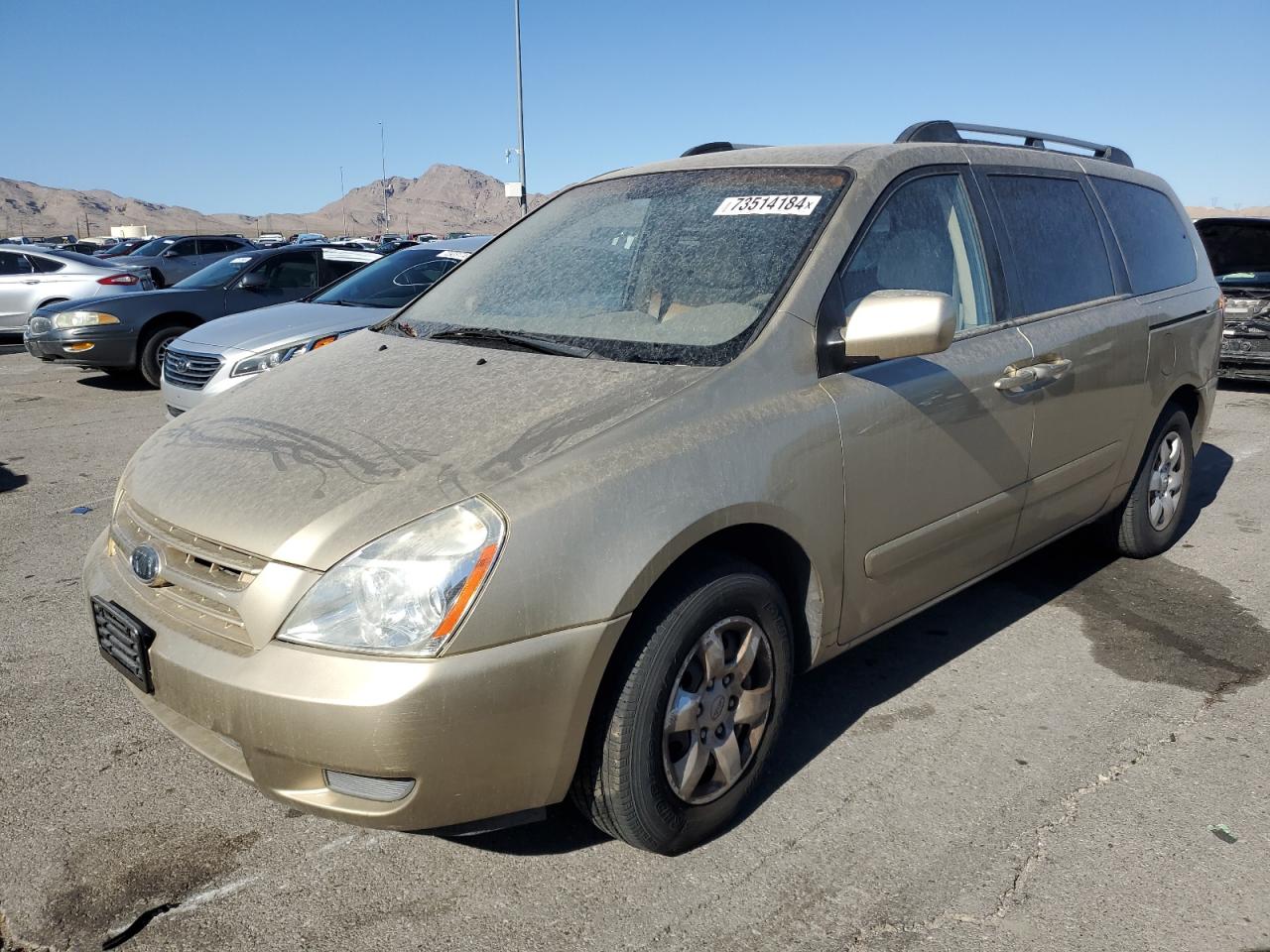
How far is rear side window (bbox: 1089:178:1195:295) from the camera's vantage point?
4.35 meters

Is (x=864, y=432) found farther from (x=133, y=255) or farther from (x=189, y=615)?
(x=133, y=255)

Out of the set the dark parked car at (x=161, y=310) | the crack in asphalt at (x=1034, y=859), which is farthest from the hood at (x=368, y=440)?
the dark parked car at (x=161, y=310)

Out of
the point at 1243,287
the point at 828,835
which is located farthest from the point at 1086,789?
the point at 1243,287

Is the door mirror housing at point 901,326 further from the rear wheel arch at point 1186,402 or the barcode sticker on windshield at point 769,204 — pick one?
the rear wheel arch at point 1186,402

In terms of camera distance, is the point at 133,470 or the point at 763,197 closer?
the point at 133,470

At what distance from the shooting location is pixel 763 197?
325cm

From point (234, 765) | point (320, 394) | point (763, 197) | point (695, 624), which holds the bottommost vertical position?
point (234, 765)

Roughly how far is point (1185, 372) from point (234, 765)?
4233 millimetres

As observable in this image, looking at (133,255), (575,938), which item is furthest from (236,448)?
(133,255)

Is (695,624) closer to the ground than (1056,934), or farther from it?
farther from it

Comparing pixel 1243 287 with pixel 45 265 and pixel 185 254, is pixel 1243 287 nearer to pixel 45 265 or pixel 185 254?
pixel 45 265

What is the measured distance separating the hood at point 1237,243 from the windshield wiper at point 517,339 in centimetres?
870

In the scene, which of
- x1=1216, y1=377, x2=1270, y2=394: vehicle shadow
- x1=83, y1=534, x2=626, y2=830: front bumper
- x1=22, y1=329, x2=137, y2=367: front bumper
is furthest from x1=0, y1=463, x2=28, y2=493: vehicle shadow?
x1=1216, y1=377, x2=1270, y2=394: vehicle shadow

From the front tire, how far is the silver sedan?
45.1ft
